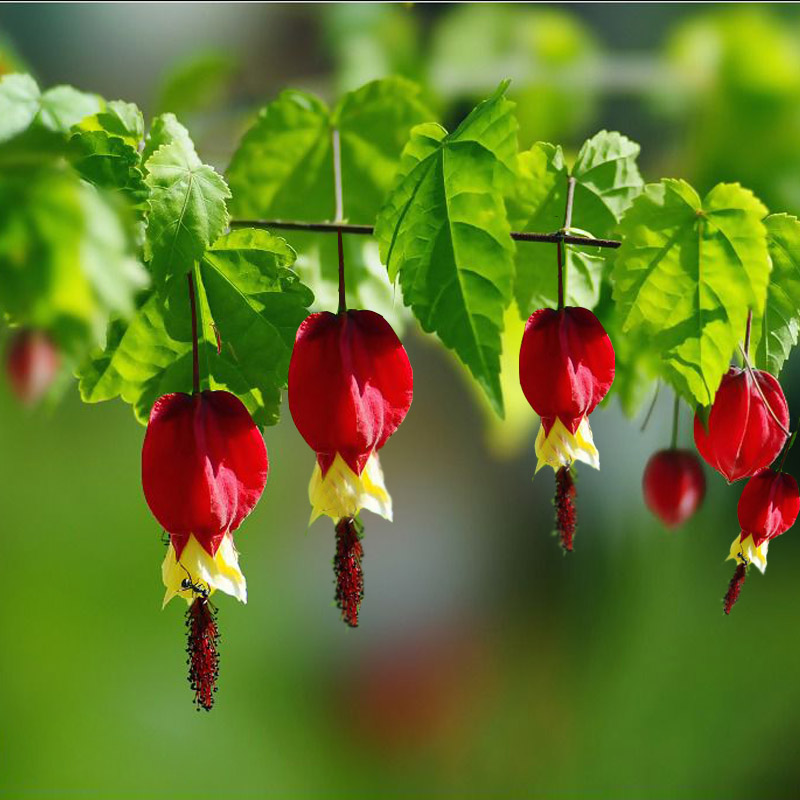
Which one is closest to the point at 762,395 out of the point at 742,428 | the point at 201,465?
the point at 742,428

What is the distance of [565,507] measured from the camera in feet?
1.38

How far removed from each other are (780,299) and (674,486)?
194 mm

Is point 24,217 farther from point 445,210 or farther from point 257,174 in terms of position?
point 257,174

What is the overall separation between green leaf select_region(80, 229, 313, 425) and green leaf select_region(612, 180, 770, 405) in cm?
→ 12

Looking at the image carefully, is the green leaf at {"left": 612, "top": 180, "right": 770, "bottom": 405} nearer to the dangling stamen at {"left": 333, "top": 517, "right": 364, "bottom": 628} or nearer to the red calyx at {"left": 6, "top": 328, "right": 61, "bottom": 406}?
the dangling stamen at {"left": 333, "top": 517, "right": 364, "bottom": 628}

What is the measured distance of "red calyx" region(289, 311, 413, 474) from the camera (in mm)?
371

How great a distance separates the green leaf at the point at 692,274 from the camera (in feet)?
1.17

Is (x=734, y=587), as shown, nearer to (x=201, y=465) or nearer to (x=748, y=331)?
(x=748, y=331)

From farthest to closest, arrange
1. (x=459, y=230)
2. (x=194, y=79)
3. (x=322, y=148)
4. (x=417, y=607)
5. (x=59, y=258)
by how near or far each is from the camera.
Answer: (x=417, y=607) → (x=194, y=79) → (x=322, y=148) → (x=459, y=230) → (x=59, y=258)

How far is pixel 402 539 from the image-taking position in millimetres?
2086

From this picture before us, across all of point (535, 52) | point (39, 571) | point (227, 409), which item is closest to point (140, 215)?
point (227, 409)

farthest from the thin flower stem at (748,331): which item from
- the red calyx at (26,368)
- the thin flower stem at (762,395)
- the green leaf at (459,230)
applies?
the red calyx at (26,368)

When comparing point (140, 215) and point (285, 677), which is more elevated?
point (140, 215)

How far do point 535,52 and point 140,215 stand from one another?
0.72 m
